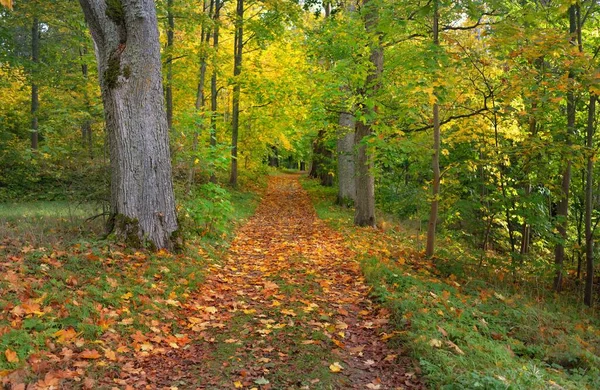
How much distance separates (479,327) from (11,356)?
523 cm

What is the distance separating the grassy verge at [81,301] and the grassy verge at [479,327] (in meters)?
2.77

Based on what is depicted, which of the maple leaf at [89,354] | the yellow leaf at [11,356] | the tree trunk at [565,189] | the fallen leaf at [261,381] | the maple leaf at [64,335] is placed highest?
the tree trunk at [565,189]

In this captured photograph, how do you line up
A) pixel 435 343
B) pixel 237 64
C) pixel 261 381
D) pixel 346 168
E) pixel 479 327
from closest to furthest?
pixel 261 381
pixel 435 343
pixel 479 327
pixel 346 168
pixel 237 64

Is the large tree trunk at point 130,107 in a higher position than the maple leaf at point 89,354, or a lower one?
higher

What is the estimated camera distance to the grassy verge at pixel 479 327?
4070mm

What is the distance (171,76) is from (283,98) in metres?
4.60

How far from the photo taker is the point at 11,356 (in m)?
3.57

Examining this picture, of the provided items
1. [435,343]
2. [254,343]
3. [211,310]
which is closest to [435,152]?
[435,343]

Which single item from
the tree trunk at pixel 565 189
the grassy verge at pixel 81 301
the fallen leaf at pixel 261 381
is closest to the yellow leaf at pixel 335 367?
the fallen leaf at pixel 261 381

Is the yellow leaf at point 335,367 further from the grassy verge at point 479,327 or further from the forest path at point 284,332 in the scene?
the grassy verge at point 479,327

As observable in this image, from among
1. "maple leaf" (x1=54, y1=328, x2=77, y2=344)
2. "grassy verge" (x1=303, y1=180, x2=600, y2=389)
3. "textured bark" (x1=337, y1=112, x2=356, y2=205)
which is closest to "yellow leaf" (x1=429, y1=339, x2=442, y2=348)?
"grassy verge" (x1=303, y1=180, x2=600, y2=389)

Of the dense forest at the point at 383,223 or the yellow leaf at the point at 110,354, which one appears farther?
the dense forest at the point at 383,223

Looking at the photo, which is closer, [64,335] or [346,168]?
[64,335]

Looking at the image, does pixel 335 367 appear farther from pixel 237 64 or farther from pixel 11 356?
pixel 237 64
